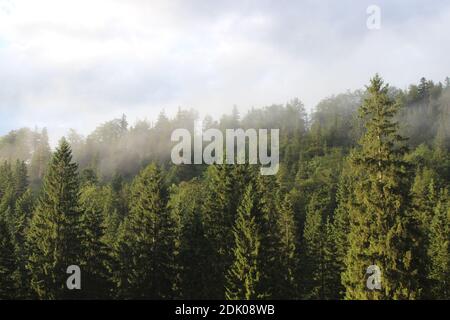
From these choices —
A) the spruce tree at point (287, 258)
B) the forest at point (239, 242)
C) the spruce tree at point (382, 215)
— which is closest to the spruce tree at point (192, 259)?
the forest at point (239, 242)

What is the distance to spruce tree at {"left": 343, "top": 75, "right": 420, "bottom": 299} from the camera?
1115 inches

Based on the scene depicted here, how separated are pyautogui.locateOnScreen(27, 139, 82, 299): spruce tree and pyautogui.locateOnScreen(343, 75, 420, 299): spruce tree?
70.8 feet

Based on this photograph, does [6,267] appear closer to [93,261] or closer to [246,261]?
[93,261]

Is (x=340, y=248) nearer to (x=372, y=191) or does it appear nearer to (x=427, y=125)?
(x=372, y=191)

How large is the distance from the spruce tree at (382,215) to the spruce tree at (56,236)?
2157 centimetres

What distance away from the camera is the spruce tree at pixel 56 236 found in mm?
38375

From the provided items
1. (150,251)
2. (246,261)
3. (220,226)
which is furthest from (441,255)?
(150,251)

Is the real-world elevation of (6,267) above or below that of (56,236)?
below

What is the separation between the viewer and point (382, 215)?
2906 centimetres

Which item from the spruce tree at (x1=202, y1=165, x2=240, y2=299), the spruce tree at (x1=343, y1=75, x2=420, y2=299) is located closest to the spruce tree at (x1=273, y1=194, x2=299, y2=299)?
the spruce tree at (x1=202, y1=165, x2=240, y2=299)

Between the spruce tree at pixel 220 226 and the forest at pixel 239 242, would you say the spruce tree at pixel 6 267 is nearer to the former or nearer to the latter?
the forest at pixel 239 242

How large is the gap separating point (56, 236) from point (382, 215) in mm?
24848

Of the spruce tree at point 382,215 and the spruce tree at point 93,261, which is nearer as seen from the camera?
the spruce tree at point 382,215

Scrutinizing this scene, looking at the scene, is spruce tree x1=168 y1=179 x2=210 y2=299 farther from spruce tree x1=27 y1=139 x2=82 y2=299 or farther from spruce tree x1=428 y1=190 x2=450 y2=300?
spruce tree x1=428 y1=190 x2=450 y2=300
